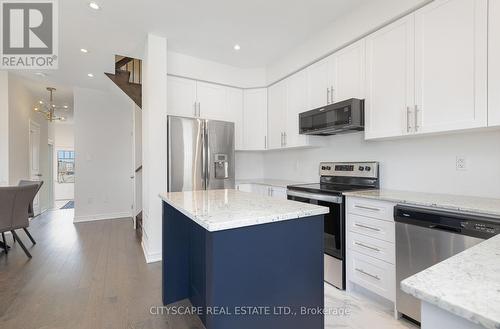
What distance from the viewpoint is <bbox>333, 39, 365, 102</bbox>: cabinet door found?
2525 millimetres

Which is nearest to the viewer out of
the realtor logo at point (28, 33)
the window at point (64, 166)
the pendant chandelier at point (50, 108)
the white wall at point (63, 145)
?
the realtor logo at point (28, 33)

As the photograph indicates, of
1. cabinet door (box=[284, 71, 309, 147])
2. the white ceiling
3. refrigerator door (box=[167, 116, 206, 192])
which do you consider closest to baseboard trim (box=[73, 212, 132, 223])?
the white ceiling

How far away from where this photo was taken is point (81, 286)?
2428mm

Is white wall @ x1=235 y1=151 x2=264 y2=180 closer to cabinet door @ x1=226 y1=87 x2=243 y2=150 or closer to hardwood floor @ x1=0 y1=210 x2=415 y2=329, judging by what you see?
cabinet door @ x1=226 y1=87 x2=243 y2=150

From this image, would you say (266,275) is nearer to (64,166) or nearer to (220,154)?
(220,154)

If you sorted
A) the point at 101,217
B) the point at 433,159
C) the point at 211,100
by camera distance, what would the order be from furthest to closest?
the point at 101,217, the point at 211,100, the point at 433,159

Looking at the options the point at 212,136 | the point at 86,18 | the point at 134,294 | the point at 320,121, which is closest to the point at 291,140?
the point at 320,121

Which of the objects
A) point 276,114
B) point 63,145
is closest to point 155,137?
point 276,114

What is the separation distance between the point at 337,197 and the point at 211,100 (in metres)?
2.37

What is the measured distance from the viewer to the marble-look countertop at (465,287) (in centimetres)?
47

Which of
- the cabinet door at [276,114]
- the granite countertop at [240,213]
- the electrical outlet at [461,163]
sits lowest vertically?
the granite countertop at [240,213]

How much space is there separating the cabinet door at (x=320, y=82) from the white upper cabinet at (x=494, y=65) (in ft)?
4.47

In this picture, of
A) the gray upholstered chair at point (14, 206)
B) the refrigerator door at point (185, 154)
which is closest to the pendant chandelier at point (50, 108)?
the gray upholstered chair at point (14, 206)

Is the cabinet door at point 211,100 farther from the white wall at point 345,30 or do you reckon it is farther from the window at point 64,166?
the window at point 64,166
